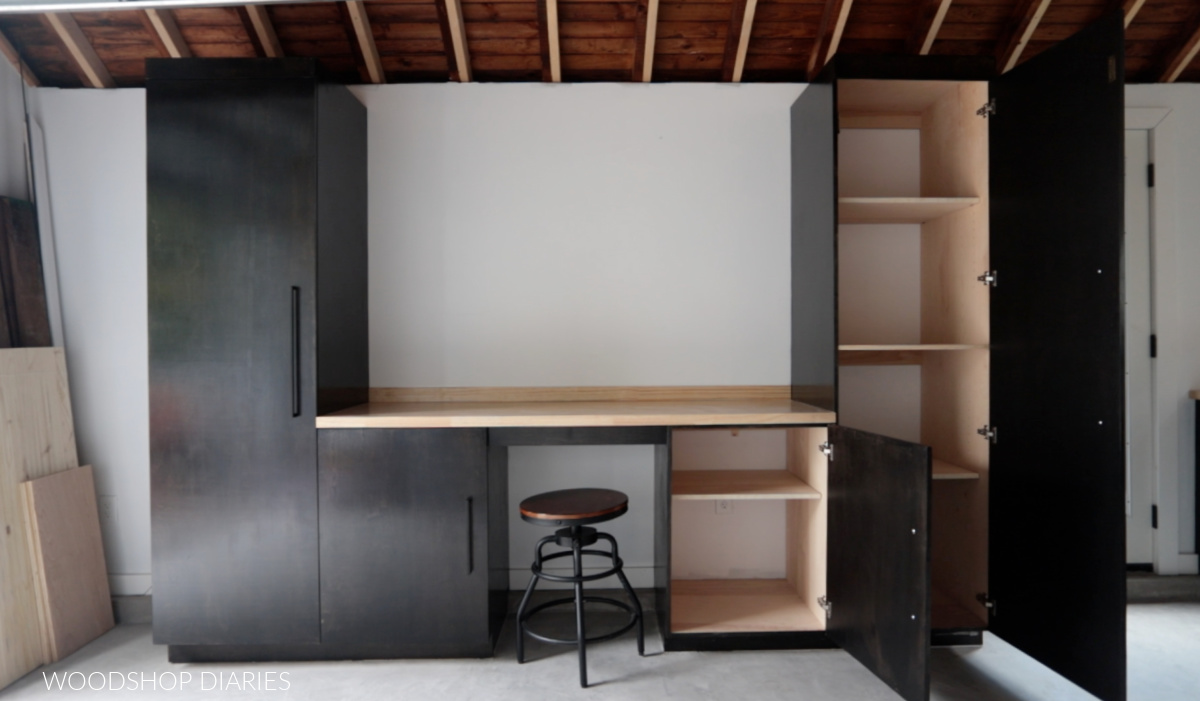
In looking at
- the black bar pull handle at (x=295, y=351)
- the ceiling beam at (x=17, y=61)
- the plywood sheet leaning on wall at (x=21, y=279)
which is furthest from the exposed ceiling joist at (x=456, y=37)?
the plywood sheet leaning on wall at (x=21, y=279)

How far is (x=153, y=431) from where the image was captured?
2662 mm

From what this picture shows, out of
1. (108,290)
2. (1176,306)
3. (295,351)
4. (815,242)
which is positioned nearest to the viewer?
(295,351)

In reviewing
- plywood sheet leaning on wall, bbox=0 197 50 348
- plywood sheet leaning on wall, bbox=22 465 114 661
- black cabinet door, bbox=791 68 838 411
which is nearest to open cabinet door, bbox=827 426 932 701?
black cabinet door, bbox=791 68 838 411

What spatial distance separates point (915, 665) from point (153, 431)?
300 cm

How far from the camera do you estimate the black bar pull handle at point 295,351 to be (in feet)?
8.61

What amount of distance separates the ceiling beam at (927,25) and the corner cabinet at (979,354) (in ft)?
0.96

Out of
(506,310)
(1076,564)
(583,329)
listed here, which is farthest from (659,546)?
(1076,564)

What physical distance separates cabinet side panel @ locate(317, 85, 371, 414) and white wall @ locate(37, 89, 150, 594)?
1.14 meters

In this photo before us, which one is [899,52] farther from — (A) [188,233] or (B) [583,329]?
(A) [188,233]

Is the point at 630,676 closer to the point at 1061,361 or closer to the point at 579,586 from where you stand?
Result: the point at 579,586

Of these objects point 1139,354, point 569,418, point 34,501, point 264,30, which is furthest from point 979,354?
point 34,501

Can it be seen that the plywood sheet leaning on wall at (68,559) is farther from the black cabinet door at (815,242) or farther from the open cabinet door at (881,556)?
the black cabinet door at (815,242)

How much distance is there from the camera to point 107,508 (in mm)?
3283

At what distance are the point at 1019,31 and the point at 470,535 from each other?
3385mm
